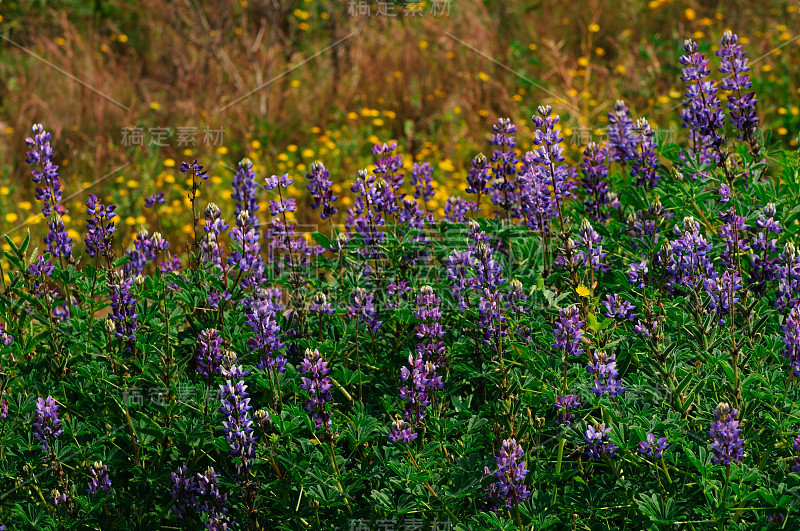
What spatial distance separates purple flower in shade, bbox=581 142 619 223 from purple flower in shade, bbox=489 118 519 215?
0.27 meters

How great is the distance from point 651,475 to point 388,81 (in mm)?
5966

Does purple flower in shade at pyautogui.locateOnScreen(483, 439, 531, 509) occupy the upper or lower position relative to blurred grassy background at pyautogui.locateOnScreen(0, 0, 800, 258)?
lower

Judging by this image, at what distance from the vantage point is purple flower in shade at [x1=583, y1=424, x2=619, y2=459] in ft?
6.61

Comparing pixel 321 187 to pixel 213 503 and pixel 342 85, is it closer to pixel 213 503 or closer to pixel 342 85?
pixel 213 503

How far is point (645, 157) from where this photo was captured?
301 cm

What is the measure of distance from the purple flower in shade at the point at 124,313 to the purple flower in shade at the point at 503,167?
4.52 feet

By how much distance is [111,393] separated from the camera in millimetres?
2535

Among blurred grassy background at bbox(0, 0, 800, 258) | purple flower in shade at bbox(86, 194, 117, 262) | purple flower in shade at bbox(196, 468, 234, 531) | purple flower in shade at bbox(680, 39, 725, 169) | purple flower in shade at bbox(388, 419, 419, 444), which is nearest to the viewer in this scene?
purple flower in shade at bbox(388, 419, 419, 444)

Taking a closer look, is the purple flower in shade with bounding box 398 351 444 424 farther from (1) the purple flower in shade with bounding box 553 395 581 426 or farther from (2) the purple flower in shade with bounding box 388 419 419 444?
(1) the purple flower in shade with bounding box 553 395 581 426

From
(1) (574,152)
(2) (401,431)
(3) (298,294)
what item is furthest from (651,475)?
(1) (574,152)

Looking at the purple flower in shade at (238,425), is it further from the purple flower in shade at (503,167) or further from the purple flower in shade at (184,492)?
the purple flower in shade at (503,167)

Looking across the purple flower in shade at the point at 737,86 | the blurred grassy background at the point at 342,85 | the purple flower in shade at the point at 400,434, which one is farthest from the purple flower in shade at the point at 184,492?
the blurred grassy background at the point at 342,85

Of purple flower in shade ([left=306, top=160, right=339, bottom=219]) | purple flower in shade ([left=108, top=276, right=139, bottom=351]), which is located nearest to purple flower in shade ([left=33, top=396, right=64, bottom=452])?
purple flower in shade ([left=108, top=276, right=139, bottom=351])

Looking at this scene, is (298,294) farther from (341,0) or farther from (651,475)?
(341,0)
